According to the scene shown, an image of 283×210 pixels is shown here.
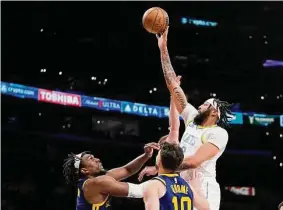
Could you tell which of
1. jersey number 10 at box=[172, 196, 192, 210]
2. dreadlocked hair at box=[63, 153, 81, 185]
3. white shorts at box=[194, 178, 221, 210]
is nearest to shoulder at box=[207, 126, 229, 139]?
white shorts at box=[194, 178, 221, 210]

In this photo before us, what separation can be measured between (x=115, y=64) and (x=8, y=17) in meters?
4.72

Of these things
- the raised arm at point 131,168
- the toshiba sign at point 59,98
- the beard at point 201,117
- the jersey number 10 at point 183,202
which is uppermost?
the toshiba sign at point 59,98

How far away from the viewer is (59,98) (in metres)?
17.9

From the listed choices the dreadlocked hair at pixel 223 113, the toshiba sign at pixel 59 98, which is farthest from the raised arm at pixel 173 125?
the toshiba sign at pixel 59 98

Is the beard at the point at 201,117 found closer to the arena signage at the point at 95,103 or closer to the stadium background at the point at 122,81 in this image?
the arena signage at the point at 95,103

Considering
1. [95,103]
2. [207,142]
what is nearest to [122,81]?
[95,103]

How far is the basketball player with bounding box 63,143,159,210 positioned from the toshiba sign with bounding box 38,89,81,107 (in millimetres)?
13279

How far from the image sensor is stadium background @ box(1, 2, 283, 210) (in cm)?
1827

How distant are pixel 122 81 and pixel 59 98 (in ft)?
12.5

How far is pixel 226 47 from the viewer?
23.5 m

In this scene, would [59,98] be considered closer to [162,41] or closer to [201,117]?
[162,41]

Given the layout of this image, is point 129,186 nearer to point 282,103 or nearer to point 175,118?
point 175,118

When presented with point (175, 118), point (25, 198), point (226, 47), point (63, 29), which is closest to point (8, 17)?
point (63, 29)

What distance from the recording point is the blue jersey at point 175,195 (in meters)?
3.71
